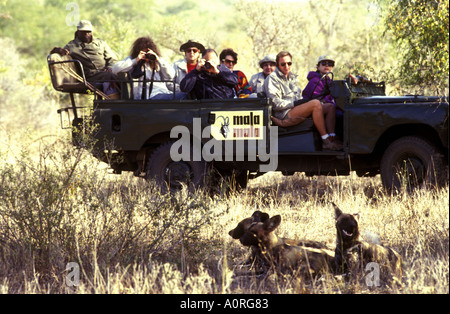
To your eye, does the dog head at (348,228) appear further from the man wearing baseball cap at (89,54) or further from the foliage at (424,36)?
the man wearing baseball cap at (89,54)

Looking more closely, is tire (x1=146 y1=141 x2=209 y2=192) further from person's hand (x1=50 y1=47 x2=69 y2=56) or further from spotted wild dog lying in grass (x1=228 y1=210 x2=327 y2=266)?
spotted wild dog lying in grass (x1=228 y1=210 x2=327 y2=266)

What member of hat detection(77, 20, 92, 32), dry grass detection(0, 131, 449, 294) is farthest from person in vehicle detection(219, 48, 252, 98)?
dry grass detection(0, 131, 449, 294)

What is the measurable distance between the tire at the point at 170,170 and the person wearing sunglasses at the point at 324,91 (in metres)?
1.48

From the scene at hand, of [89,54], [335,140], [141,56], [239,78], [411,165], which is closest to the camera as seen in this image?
[411,165]

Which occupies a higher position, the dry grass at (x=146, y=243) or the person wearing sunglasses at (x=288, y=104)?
the person wearing sunglasses at (x=288, y=104)

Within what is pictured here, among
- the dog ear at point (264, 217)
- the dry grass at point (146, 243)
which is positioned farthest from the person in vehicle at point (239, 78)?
the dog ear at point (264, 217)

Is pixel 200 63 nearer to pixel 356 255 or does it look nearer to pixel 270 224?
pixel 270 224

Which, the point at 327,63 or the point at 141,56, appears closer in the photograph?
the point at 141,56

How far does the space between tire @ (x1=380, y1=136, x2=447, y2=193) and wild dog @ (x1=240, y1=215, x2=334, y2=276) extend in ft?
7.30

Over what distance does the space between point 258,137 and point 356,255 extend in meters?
2.74

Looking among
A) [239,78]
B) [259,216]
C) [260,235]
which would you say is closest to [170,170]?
[239,78]

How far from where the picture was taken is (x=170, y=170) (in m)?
7.73

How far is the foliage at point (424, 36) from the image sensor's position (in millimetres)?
7805
